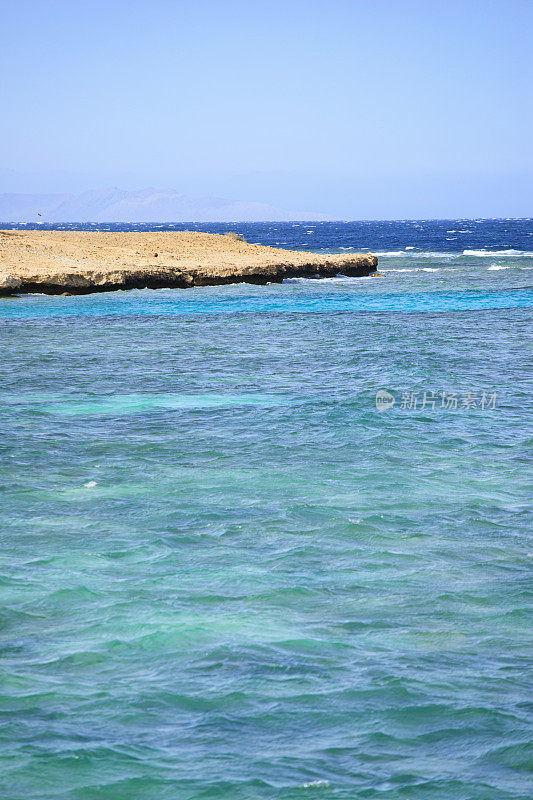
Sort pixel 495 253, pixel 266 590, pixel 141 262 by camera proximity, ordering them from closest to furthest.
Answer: pixel 266 590 < pixel 141 262 < pixel 495 253

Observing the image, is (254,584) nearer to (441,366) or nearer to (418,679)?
(418,679)

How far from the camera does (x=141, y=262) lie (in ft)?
93.8

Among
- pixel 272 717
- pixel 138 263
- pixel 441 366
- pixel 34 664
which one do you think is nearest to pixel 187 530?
pixel 34 664

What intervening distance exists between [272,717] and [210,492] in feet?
11.1

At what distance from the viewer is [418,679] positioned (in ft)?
13.4

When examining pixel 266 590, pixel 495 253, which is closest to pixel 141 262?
pixel 266 590

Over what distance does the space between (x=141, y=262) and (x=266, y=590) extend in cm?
2466

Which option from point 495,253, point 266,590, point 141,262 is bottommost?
point 266,590

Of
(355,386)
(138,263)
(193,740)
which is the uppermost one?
(138,263)

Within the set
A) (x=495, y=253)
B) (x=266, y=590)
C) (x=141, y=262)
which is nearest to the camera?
(x=266, y=590)

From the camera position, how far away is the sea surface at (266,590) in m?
3.50

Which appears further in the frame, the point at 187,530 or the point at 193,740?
the point at 187,530

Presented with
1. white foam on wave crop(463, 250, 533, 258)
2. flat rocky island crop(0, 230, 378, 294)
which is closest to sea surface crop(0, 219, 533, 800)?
flat rocky island crop(0, 230, 378, 294)

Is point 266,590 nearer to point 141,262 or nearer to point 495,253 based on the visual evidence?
point 141,262
